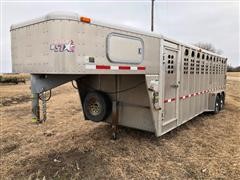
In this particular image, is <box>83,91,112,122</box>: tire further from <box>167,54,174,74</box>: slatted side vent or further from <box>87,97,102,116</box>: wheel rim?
<box>167,54,174,74</box>: slatted side vent

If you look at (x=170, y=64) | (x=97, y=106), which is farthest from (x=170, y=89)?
(x=97, y=106)

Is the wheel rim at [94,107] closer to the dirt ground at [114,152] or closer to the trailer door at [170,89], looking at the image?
the dirt ground at [114,152]

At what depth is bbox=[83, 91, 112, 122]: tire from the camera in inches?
176

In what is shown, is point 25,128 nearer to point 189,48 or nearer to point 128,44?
point 128,44

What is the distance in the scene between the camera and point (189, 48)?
5234 millimetres

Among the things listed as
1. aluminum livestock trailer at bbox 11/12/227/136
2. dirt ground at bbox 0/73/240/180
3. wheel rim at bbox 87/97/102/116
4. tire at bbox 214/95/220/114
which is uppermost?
aluminum livestock trailer at bbox 11/12/227/136

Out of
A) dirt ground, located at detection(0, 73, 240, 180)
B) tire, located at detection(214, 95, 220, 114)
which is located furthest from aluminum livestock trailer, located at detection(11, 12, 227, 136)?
tire, located at detection(214, 95, 220, 114)

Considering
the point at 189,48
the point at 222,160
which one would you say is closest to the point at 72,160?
the point at 222,160

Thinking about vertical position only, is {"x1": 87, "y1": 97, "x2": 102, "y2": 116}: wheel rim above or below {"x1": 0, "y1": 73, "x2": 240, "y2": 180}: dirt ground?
above

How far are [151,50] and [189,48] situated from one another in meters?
1.88

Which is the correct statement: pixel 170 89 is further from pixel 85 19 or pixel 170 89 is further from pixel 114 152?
pixel 85 19

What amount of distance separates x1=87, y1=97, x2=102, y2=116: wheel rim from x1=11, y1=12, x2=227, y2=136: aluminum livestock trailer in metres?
0.01

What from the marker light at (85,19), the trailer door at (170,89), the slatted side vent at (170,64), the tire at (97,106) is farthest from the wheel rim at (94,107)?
the marker light at (85,19)

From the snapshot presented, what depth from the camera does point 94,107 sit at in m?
4.60
